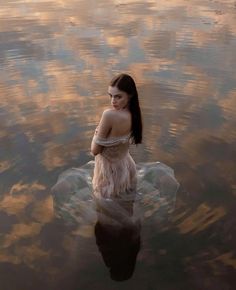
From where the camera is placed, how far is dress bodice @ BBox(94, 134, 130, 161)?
519 centimetres

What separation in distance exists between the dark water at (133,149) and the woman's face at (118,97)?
5.91 ft

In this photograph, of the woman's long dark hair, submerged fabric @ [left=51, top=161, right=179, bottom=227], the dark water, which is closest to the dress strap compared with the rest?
the woman's long dark hair

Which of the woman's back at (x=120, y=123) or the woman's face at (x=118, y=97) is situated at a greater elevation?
the woman's face at (x=118, y=97)

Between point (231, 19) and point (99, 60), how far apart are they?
6.87 meters

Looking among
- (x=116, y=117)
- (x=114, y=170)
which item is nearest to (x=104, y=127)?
(x=116, y=117)

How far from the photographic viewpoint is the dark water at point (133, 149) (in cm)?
506

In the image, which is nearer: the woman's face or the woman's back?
the woman's face

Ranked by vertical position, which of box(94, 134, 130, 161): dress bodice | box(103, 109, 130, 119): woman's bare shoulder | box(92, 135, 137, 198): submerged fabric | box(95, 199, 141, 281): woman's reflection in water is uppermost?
box(103, 109, 130, 119): woman's bare shoulder

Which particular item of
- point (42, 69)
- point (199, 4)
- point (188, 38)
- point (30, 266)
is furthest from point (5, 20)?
point (30, 266)

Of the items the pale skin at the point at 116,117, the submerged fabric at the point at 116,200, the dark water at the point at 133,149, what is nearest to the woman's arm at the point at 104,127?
the pale skin at the point at 116,117

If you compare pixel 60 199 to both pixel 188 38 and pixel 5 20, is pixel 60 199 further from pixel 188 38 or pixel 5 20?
pixel 5 20

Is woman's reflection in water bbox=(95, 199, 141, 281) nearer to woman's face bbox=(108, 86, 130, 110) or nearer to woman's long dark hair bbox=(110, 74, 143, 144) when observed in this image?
woman's long dark hair bbox=(110, 74, 143, 144)

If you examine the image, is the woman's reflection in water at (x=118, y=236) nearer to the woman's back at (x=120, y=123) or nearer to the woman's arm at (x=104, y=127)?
the woman's arm at (x=104, y=127)

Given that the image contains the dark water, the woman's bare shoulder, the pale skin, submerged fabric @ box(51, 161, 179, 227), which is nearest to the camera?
the pale skin
